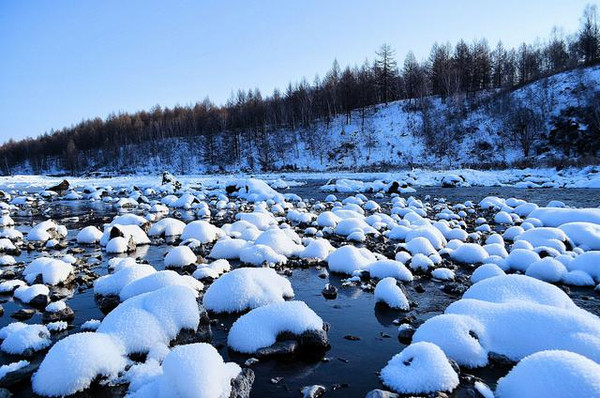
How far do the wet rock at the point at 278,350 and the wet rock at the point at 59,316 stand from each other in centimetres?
315

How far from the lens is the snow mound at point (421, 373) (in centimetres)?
374

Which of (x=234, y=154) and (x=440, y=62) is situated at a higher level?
(x=440, y=62)

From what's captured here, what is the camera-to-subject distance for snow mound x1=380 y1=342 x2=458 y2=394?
3.74 metres

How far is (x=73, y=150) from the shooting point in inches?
3051

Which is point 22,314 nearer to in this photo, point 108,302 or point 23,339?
point 108,302

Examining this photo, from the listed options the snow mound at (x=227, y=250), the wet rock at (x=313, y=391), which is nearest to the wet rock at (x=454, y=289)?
Answer: the wet rock at (x=313, y=391)

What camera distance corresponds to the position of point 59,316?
5699mm

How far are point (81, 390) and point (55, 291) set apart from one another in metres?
3.78

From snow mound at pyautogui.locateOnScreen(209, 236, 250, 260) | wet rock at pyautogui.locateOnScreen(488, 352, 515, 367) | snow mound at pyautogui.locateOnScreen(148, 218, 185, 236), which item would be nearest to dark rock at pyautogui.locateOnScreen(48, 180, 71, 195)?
snow mound at pyautogui.locateOnScreen(148, 218, 185, 236)

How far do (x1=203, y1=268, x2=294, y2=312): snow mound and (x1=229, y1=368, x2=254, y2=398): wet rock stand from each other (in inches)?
75.7

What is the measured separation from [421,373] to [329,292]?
9.78 feet

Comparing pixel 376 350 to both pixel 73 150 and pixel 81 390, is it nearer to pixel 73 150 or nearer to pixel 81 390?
pixel 81 390

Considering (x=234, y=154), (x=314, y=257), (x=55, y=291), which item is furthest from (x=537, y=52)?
(x=55, y=291)

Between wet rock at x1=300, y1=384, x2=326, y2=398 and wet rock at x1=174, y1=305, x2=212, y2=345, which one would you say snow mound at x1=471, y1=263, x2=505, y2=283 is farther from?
wet rock at x1=174, y1=305, x2=212, y2=345
